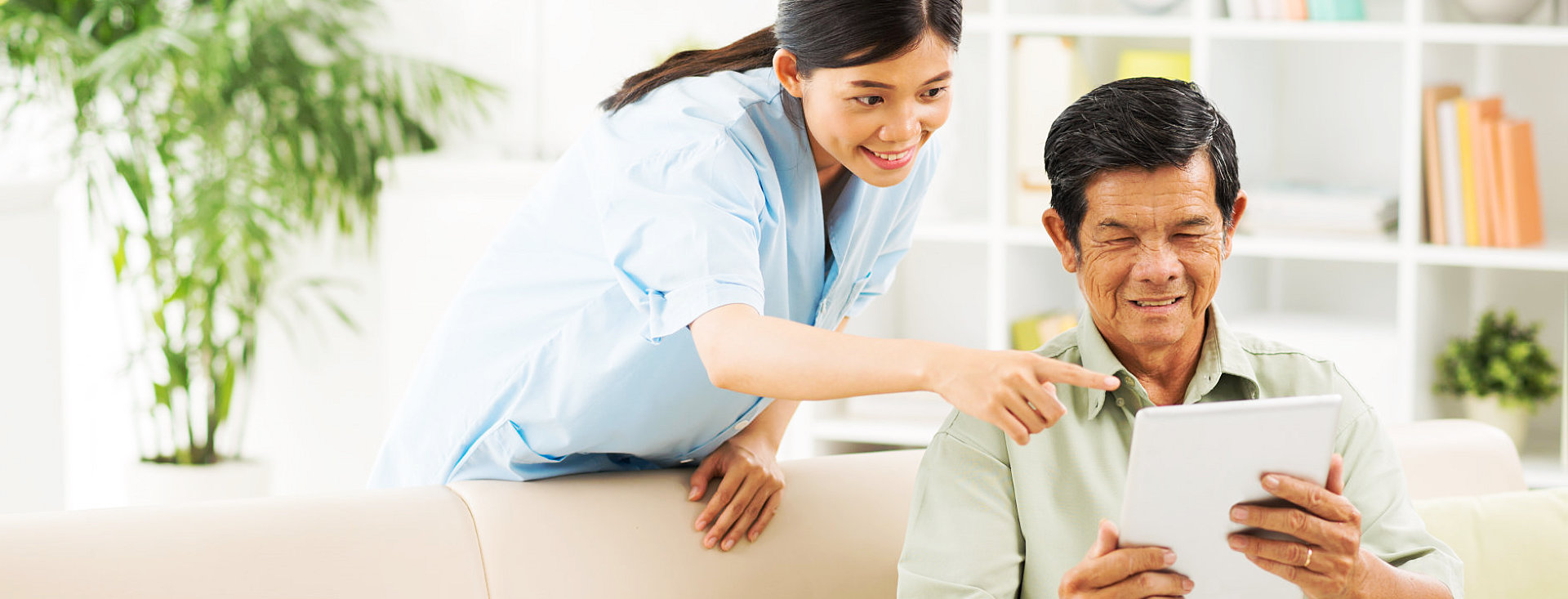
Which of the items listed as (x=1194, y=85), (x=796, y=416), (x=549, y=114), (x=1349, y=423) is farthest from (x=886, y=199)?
(x=549, y=114)

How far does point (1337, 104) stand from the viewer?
9.93 ft

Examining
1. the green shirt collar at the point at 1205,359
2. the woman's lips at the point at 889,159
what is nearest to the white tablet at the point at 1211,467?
the green shirt collar at the point at 1205,359

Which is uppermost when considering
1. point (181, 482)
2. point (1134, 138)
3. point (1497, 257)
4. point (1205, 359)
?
point (1134, 138)

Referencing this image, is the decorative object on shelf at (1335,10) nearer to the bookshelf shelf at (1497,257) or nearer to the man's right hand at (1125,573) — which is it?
the bookshelf shelf at (1497,257)

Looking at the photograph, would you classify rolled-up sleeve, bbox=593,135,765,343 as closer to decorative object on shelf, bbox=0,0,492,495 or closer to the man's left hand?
the man's left hand

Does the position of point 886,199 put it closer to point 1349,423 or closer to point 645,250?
point 645,250

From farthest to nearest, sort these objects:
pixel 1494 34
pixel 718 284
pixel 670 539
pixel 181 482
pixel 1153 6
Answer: pixel 181 482 → pixel 1153 6 → pixel 1494 34 → pixel 670 539 → pixel 718 284

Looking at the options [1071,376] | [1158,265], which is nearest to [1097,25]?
[1158,265]

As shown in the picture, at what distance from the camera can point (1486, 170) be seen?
261cm

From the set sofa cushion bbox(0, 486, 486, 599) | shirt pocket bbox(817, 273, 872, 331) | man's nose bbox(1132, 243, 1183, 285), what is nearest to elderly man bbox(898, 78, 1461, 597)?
man's nose bbox(1132, 243, 1183, 285)

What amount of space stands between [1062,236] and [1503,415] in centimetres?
181

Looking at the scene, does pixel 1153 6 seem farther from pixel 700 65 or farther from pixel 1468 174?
pixel 700 65

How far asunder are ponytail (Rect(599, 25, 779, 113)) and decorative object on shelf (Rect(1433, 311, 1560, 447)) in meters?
1.89

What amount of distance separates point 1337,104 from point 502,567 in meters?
2.29
